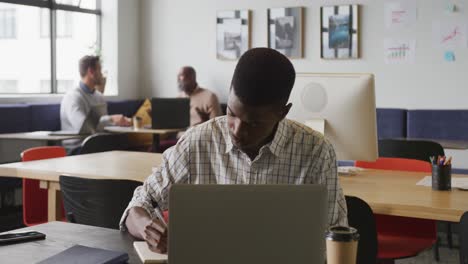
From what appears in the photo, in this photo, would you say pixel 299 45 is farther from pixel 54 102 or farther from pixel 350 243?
pixel 350 243

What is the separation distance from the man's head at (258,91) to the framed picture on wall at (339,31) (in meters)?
5.19

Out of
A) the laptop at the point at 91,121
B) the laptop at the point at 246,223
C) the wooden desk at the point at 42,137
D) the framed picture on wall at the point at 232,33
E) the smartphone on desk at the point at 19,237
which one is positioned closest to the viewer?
the laptop at the point at 246,223

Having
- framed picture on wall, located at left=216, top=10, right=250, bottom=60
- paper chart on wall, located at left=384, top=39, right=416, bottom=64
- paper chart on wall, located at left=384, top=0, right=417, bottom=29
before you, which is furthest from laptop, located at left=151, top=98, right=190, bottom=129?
paper chart on wall, located at left=384, top=0, right=417, bottom=29

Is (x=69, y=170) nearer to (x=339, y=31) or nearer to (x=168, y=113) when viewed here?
(x=168, y=113)

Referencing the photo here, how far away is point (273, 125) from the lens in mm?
1677

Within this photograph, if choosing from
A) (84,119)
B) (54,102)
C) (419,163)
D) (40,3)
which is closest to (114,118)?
(84,119)

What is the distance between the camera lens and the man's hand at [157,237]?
147 cm

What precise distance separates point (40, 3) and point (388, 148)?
14.6ft

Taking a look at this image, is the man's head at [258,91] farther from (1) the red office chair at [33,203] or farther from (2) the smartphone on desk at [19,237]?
(1) the red office chair at [33,203]

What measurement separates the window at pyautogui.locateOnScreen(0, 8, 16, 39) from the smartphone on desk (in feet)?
16.7

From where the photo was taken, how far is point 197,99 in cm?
690

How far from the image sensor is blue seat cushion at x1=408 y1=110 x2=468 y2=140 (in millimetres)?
6082

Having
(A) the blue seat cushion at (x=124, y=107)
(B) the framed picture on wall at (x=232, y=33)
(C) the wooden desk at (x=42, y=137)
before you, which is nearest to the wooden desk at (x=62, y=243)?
(C) the wooden desk at (x=42, y=137)

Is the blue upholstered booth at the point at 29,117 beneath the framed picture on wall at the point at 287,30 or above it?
beneath
